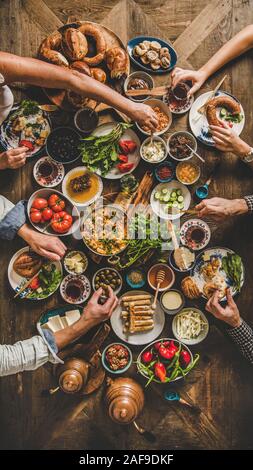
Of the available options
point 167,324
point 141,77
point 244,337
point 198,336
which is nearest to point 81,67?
point 141,77

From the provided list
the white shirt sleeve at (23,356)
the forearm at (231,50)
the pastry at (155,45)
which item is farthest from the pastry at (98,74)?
the white shirt sleeve at (23,356)

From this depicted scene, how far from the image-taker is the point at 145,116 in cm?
352

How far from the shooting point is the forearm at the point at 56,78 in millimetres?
3275

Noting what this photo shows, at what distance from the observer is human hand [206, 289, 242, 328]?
356cm

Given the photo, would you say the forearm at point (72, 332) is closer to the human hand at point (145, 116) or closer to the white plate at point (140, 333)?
the white plate at point (140, 333)

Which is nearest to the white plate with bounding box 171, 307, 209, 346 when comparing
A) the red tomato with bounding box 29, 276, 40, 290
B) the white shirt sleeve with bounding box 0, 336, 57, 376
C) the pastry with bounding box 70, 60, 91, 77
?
the white shirt sleeve with bounding box 0, 336, 57, 376

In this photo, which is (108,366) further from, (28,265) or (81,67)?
(81,67)

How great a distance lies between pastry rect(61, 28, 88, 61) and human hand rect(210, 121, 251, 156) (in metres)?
1.27

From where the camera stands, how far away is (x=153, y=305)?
12.1ft

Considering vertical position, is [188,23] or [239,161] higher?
[188,23]

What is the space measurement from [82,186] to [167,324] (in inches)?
55.9
